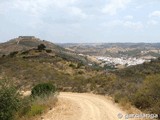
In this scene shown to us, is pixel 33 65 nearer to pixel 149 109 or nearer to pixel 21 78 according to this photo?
pixel 21 78

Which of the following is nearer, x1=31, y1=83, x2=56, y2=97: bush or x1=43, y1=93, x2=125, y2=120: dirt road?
x1=43, y1=93, x2=125, y2=120: dirt road

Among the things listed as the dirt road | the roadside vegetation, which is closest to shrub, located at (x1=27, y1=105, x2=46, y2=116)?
the roadside vegetation

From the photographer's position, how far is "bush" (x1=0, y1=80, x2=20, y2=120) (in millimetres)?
19766

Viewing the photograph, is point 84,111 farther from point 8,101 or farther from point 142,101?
point 142,101

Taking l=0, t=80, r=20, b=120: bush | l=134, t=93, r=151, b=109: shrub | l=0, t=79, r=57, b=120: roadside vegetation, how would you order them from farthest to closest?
l=134, t=93, r=151, b=109: shrub < l=0, t=79, r=57, b=120: roadside vegetation < l=0, t=80, r=20, b=120: bush

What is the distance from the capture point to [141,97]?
22.8 metres

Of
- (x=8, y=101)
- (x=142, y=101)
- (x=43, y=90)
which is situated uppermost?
(x=8, y=101)

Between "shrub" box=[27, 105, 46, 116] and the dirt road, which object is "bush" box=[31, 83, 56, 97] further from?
"shrub" box=[27, 105, 46, 116]

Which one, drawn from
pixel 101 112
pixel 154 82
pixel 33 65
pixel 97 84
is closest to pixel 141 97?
pixel 154 82

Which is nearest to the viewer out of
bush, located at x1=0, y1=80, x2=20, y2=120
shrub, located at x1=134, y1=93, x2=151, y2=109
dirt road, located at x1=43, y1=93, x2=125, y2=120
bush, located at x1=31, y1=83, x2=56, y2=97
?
dirt road, located at x1=43, y1=93, x2=125, y2=120

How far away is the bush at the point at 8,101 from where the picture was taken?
64.8 ft

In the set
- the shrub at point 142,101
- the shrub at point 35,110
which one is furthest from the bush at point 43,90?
the shrub at point 142,101

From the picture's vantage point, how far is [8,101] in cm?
2025

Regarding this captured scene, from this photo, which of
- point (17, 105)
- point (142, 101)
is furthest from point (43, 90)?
point (142, 101)
